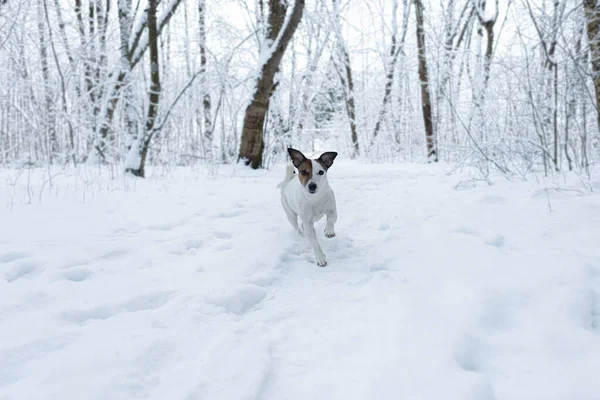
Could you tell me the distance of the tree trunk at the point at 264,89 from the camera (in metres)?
8.50

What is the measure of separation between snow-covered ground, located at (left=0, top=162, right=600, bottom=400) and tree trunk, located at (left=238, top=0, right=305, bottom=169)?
5.28 metres

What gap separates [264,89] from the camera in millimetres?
8711

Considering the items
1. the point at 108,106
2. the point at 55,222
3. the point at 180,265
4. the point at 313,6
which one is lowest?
the point at 180,265

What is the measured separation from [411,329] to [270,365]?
72cm

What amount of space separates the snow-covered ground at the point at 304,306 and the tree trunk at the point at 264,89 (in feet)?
17.3

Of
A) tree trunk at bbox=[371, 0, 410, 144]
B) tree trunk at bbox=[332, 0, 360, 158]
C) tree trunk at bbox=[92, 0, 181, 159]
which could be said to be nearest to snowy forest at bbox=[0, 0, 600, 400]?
tree trunk at bbox=[92, 0, 181, 159]

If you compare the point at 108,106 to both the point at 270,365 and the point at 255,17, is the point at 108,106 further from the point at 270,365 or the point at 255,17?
the point at 270,365

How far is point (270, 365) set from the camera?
1.62m

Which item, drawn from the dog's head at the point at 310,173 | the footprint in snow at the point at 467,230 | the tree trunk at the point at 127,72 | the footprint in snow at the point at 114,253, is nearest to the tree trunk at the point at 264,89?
the tree trunk at the point at 127,72

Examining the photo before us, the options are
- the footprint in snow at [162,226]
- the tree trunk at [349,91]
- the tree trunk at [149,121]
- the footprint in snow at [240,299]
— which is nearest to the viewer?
the footprint in snow at [240,299]

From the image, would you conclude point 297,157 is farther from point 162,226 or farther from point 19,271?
point 19,271

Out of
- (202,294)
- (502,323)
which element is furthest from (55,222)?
(502,323)

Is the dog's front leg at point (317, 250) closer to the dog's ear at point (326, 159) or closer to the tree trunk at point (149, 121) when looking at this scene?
the dog's ear at point (326, 159)

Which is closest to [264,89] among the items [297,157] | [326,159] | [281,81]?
[281,81]
